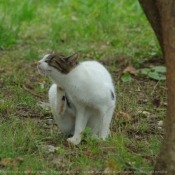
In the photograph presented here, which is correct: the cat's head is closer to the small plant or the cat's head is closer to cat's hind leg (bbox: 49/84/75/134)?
cat's hind leg (bbox: 49/84/75/134)

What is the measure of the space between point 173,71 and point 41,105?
7.79 ft

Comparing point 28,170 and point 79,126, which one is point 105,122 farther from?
point 28,170

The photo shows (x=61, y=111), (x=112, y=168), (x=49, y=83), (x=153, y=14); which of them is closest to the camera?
(x=112, y=168)

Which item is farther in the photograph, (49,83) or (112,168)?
(49,83)

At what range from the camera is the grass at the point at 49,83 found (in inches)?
150

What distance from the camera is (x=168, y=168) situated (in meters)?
3.28

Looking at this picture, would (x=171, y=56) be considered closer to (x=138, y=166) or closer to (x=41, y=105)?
(x=138, y=166)

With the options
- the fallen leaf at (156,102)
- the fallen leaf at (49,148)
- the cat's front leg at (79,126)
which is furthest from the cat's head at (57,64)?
the fallen leaf at (156,102)

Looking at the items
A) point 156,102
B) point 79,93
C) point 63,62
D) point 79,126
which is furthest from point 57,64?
point 156,102

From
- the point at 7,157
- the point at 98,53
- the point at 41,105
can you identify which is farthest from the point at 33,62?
the point at 7,157

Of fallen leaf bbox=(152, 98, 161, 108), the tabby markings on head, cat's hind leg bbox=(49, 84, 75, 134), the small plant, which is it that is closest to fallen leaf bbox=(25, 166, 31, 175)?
cat's hind leg bbox=(49, 84, 75, 134)

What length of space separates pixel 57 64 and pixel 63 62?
0.06m

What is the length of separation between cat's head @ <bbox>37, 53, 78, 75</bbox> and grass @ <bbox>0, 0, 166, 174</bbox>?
1.87 feet

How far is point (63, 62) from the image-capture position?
13.9 ft
